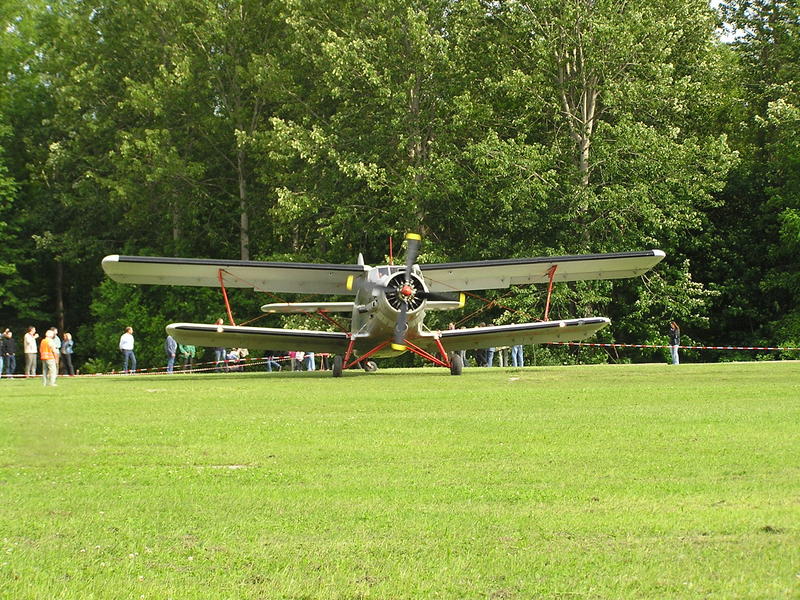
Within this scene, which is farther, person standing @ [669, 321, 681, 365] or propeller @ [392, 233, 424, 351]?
person standing @ [669, 321, 681, 365]

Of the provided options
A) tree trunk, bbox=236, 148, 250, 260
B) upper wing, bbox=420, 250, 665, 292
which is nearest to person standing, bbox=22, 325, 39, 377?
upper wing, bbox=420, 250, 665, 292

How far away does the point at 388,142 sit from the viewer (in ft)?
150

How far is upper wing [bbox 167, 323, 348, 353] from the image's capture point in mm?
27828

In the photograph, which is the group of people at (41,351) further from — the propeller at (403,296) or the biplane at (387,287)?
the propeller at (403,296)

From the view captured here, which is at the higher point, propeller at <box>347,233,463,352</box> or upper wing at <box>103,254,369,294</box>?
upper wing at <box>103,254,369,294</box>

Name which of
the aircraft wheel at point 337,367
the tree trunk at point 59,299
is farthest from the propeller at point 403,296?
the tree trunk at point 59,299

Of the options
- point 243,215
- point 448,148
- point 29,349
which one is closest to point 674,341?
point 448,148

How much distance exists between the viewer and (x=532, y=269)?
30.2m

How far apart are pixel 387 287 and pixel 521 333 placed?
13.3 ft

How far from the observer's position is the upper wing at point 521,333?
91.9 feet

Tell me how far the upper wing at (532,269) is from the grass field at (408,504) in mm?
13125

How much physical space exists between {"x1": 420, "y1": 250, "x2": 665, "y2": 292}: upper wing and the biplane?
3 cm

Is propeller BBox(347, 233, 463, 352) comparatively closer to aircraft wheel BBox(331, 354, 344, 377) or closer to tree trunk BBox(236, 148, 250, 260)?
aircraft wheel BBox(331, 354, 344, 377)

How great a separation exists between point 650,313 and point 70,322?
119ft
